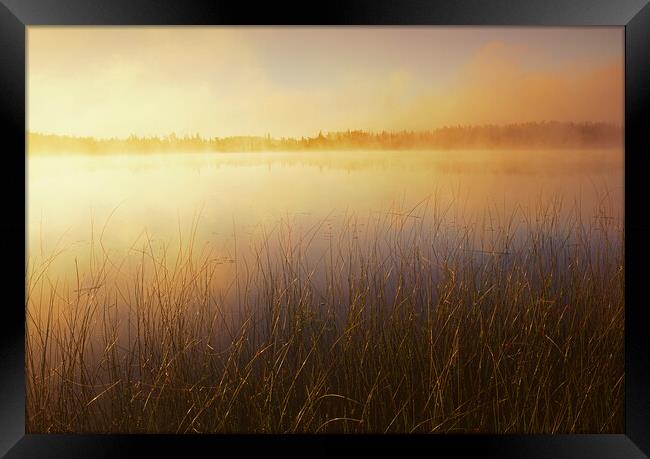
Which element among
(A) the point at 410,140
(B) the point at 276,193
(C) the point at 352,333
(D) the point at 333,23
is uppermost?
(D) the point at 333,23

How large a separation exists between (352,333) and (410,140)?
981 mm

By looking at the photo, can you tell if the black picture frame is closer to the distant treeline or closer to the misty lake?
the misty lake

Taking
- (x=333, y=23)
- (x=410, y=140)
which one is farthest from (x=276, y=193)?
(x=333, y=23)

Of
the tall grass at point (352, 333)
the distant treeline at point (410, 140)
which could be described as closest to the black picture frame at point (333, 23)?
the tall grass at point (352, 333)

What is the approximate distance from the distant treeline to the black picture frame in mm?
226

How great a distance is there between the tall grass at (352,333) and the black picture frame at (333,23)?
2.5 inches

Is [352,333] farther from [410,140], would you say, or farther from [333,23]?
[333,23]

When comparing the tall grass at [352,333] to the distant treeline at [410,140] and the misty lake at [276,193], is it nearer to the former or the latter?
the misty lake at [276,193]

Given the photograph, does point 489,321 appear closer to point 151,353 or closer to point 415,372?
point 415,372

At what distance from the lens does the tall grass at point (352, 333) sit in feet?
9.25

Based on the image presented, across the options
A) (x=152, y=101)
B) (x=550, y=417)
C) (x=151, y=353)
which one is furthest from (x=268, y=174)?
(x=550, y=417)

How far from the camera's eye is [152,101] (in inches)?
109

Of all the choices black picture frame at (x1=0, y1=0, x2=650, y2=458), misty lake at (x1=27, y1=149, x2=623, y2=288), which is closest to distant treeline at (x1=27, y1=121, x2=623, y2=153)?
misty lake at (x1=27, y1=149, x2=623, y2=288)

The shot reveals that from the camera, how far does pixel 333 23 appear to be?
2754mm
